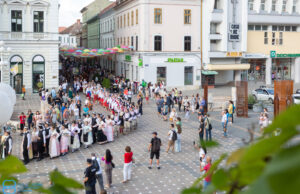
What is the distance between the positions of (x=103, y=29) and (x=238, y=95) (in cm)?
4867

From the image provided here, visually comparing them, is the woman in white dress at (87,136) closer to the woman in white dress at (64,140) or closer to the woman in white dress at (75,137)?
the woman in white dress at (75,137)

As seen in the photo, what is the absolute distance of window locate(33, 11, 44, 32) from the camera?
39469 mm

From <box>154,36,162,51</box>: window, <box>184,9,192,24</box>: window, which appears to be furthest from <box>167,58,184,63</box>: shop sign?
<box>184,9,192,24</box>: window

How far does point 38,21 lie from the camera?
1560 inches

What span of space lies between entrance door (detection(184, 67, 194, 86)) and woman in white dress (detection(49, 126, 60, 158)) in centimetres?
2897

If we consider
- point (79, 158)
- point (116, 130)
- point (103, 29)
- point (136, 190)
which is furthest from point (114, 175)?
point (103, 29)

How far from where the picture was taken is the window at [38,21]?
39469mm

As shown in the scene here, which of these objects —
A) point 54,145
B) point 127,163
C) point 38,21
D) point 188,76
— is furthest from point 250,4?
point 127,163

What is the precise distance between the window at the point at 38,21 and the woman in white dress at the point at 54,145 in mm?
23888

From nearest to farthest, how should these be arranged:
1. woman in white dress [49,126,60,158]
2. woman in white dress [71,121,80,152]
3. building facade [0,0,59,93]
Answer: woman in white dress [49,126,60,158] → woman in white dress [71,121,80,152] → building facade [0,0,59,93]

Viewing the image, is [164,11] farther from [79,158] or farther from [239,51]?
[79,158]

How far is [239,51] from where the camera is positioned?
46.9m

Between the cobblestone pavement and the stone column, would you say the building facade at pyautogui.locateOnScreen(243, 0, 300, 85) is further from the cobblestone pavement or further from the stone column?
the cobblestone pavement

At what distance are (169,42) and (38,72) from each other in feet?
49.4
